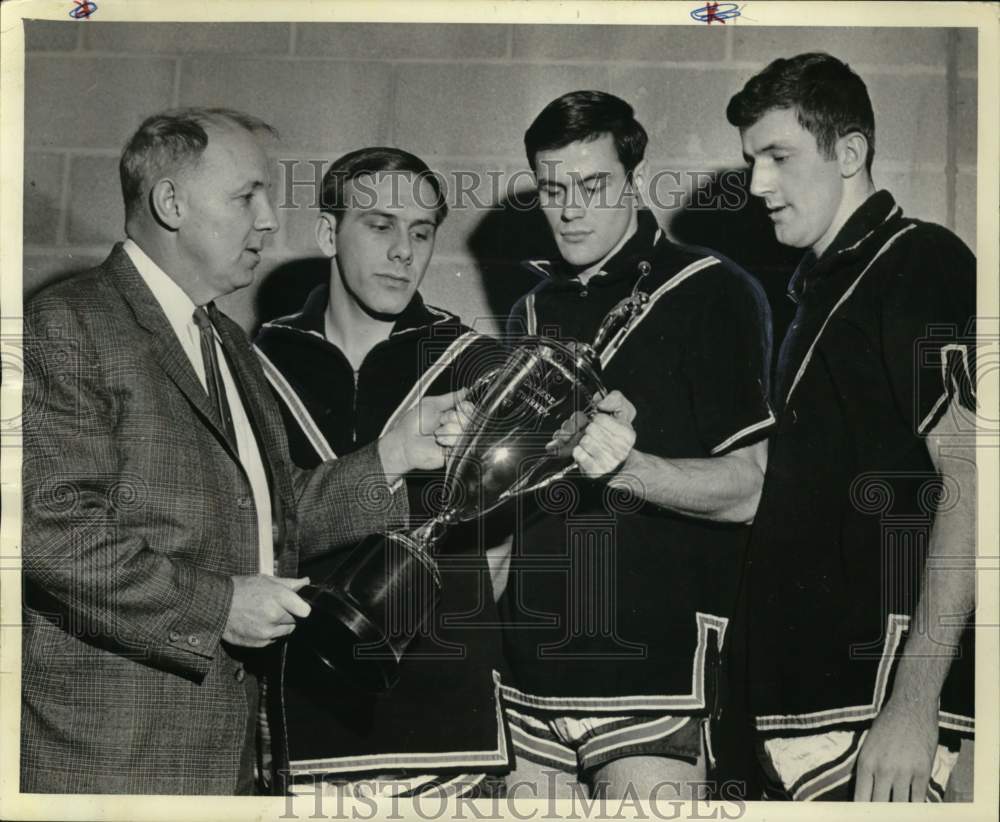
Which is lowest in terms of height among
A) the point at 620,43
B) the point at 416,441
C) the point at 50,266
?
the point at 416,441

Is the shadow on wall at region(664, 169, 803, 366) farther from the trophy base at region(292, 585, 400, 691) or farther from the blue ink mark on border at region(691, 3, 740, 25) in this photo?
the trophy base at region(292, 585, 400, 691)

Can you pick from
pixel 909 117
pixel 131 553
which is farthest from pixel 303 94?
pixel 909 117

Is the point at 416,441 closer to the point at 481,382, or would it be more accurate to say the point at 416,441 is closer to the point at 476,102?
the point at 481,382

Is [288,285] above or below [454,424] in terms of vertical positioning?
above

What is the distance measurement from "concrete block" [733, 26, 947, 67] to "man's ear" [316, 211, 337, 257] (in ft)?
3.26

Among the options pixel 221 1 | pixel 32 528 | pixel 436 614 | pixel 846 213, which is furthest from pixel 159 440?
pixel 846 213

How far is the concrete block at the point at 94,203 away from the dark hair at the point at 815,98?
140 cm

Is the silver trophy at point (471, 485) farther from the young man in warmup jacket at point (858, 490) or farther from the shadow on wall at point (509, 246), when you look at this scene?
the young man in warmup jacket at point (858, 490)

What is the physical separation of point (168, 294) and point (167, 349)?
14 cm

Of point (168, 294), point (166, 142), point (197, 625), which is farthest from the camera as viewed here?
point (166, 142)

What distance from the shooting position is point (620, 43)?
8.82ft

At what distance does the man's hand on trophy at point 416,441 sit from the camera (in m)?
2.60

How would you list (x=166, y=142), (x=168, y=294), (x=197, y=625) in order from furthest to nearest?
1. (x=166, y=142)
2. (x=168, y=294)
3. (x=197, y=625)

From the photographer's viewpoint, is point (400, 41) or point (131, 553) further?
point (400, 41)
